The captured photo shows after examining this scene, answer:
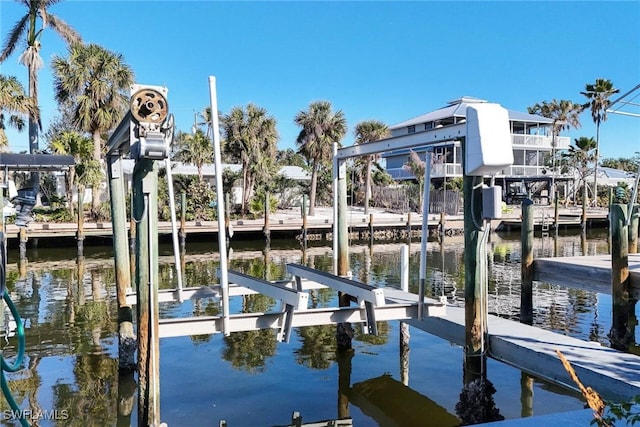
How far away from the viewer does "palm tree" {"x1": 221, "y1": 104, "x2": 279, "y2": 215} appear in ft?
113

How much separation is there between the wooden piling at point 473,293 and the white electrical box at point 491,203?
0.45 ft

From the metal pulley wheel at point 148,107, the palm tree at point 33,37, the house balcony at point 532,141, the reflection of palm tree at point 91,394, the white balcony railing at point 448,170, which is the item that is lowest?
the reflection of palm tree at point 91,394

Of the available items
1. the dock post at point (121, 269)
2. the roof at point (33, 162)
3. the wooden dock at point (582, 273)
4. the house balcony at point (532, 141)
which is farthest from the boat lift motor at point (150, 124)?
the house balcony at point (532, 141)

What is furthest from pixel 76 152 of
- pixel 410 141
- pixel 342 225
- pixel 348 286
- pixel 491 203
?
pixel 491 203

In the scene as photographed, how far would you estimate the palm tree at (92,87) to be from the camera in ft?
97.5

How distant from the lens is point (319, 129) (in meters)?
36.4

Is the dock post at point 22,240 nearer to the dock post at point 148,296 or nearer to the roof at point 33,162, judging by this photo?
the dock post at point 148,296

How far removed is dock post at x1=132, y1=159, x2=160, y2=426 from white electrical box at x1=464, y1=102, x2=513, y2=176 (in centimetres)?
345

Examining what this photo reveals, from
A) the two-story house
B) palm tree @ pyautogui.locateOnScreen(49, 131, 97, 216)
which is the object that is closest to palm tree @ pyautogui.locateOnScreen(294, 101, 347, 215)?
the two-story house

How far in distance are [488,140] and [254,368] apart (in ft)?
17.7

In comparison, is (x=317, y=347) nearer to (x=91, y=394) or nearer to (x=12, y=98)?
(x=91, y=394)

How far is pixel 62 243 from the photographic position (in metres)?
26.5

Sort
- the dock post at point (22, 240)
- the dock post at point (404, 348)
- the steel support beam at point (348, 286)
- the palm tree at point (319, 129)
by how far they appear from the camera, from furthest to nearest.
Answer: the palm tree at point (319, 129) → the dock post at point (22, 240) → the dock post at point (404, 348) → the steel support beam at point (348, 286)

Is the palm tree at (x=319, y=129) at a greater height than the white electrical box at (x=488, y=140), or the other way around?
the palm tree at (x=319, y=129)
